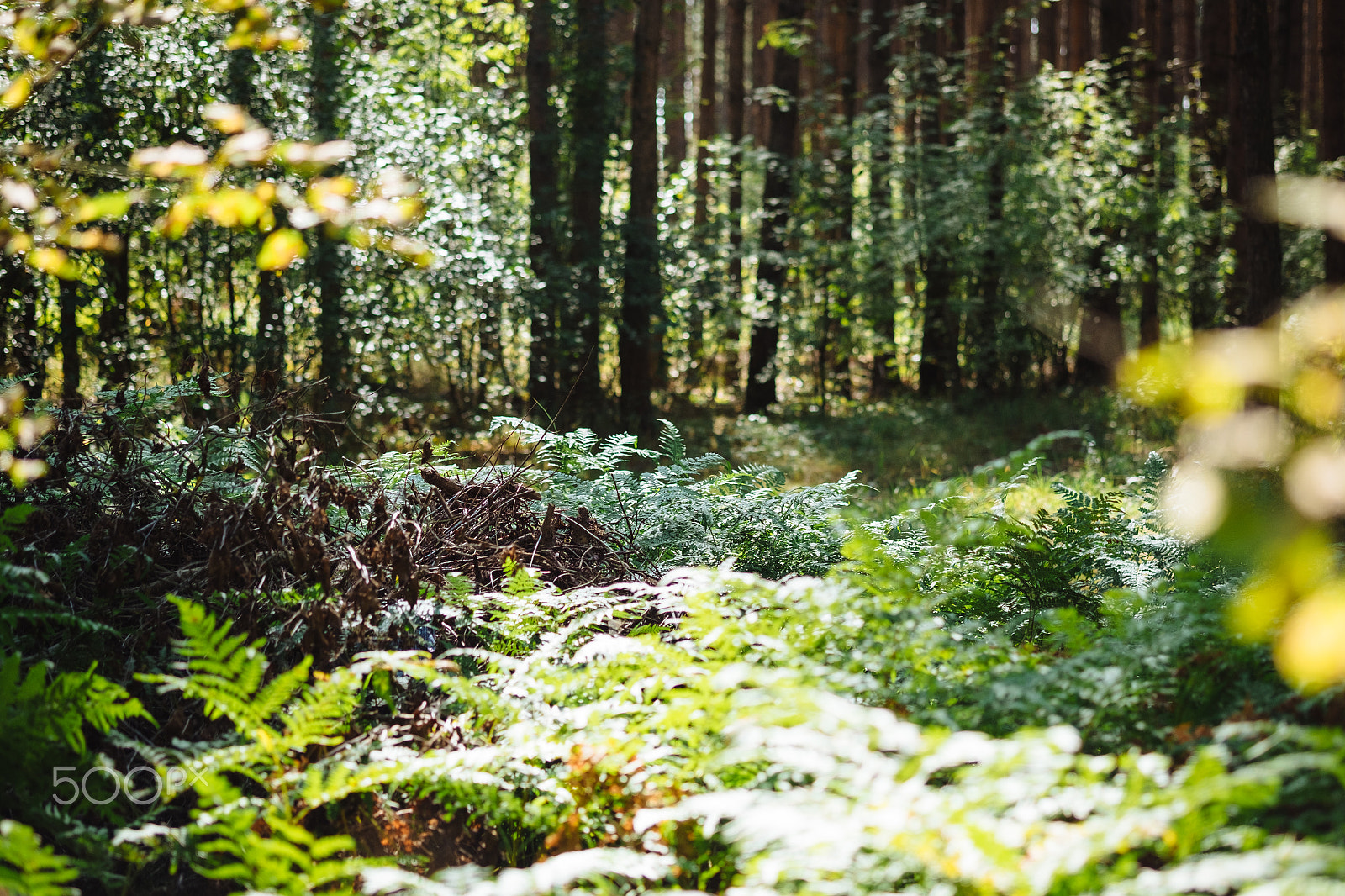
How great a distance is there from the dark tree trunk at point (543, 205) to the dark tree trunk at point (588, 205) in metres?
0.23

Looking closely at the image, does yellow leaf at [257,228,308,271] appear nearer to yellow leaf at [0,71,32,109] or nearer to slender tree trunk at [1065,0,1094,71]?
yellow leaf at [0,71,32,109]

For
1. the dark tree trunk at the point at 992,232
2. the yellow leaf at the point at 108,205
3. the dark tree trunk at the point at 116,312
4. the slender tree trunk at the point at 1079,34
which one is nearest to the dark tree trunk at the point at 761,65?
the slender tree trunk at the point at 1079,34

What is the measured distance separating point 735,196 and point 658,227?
5.85 meters

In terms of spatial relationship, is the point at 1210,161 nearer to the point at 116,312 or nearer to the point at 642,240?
the point at 642,240

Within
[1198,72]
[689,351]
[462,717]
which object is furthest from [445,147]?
[1198,72]

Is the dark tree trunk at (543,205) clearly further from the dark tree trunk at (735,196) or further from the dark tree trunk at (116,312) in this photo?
the dark tree trunk at (116,312)

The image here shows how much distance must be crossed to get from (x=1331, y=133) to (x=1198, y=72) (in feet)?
8.00

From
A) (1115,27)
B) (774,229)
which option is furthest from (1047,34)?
(774,229)

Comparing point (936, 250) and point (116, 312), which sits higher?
point (936, 250)

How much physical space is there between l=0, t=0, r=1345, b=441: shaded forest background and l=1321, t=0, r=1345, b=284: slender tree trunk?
0.05 meters

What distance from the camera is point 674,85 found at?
1895cm

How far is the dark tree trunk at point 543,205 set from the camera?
11.0m

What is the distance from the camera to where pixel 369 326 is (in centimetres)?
962

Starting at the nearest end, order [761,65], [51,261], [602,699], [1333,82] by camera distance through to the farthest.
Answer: [51,261], [602,699], [1333,82], [761,65]
